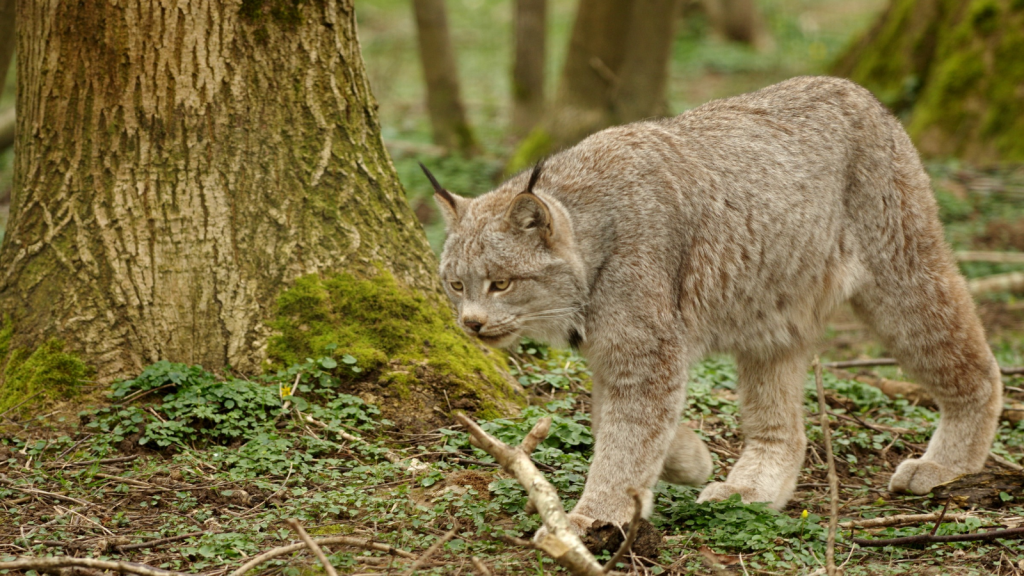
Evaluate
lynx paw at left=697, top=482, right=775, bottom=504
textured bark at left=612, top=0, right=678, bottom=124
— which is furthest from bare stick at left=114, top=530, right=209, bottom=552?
textured bark at left=612, top=0, right=678, bottom=124

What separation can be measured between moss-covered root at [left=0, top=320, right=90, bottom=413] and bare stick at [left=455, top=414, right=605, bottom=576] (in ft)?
7.19

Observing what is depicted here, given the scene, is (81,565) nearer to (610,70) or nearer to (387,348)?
(387,348)

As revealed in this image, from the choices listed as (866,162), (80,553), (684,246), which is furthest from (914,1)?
(80,553)

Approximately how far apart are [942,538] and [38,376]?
13.1 ft

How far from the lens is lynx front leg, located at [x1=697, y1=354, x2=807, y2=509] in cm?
450

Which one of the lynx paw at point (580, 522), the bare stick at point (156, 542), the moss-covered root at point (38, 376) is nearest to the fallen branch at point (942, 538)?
the lynx paw at point (580, 522)

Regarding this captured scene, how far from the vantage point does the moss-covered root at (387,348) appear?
182 inches

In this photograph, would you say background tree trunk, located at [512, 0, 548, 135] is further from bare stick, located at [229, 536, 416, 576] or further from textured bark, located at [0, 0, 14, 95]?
bare stick, located at [229, 536, 416, 576]

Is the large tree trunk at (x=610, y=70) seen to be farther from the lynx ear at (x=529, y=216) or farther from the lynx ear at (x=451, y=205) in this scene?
the lynx ear at (x=529, y=216)

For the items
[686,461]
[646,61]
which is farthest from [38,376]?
[646,61]

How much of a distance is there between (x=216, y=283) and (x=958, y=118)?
9462mm

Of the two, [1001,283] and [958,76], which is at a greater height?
[958,76]

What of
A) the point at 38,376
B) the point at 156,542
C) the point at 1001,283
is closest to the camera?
the point at 156,542

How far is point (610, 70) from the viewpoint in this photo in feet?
38.2
